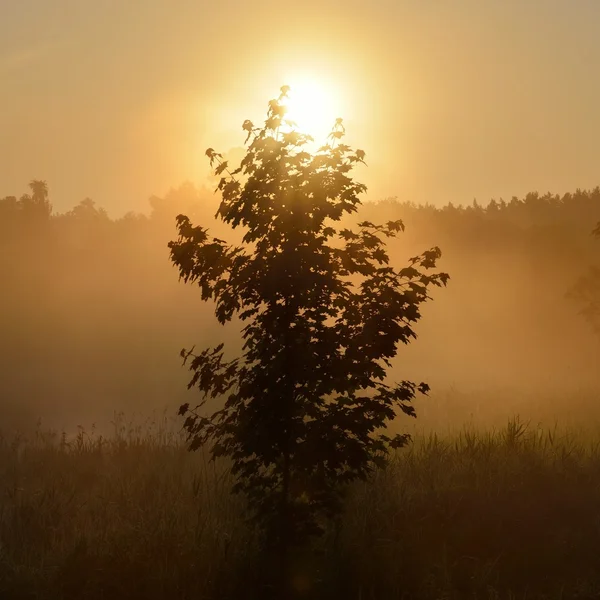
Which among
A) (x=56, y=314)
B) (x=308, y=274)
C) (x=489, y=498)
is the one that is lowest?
(x=489, y=498)

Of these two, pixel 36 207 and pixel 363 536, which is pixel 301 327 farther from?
pixel 36 207

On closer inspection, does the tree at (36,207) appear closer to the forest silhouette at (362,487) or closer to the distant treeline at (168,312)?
the distant treeline at (168,312)

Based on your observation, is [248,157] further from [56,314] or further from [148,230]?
[148,230]

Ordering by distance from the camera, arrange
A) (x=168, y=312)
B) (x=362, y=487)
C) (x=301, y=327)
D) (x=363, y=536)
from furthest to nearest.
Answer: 1. (x=168, y=312)
2. (x=362, y=487)
3. (x=363, y=536)
4. (x=301, y=327)

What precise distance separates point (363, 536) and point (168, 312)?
167ft

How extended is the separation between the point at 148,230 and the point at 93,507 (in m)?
67.1

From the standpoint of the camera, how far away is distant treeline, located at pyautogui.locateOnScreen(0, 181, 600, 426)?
36.4m

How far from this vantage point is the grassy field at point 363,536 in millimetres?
7332

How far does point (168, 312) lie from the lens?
189 feet

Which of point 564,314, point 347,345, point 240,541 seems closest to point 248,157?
point 347,345

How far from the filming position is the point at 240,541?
7.95 metres

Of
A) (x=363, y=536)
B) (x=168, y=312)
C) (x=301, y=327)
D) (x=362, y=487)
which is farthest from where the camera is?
(x=168, y=312)

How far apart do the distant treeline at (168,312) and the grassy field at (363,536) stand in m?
18.9

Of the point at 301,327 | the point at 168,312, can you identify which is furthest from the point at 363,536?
the point at 168,312
